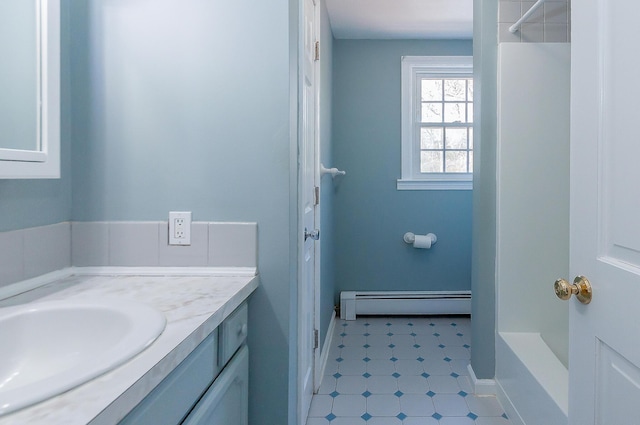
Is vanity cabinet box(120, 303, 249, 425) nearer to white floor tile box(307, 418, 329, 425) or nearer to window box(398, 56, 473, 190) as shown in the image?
white floor tile box(307, 418, 329, 425)

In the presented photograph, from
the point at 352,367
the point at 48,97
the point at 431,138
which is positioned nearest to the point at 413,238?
the point at 431,138

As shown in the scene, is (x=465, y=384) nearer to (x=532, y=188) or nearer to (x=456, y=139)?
(x=532, y=188)

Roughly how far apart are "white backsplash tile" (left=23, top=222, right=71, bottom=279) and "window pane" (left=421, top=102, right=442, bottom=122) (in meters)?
3.01

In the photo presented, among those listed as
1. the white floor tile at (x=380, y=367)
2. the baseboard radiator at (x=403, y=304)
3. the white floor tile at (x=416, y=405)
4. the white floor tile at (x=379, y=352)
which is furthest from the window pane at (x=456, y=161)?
the white floor tile at (x=416, y=405)

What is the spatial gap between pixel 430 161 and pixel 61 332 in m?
3.24

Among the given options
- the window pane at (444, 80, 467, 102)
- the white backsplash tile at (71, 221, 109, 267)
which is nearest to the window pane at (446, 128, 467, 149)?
the window pane at (444, 80, 467, 102)

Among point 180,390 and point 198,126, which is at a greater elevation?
point 198,126

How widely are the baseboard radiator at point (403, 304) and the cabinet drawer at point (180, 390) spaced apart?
2.57m

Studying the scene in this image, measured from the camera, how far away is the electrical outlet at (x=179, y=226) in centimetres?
141

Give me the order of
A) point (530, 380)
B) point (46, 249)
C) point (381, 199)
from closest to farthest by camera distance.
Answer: point (46, 249) < point (530, 380) < point (381, 199)

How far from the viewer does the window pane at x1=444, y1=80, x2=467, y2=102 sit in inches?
147

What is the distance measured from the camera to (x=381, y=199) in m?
3.71

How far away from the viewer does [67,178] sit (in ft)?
4.63

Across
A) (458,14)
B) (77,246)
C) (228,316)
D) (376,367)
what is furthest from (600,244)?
(458,14)
